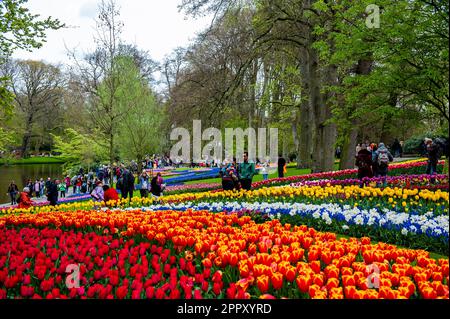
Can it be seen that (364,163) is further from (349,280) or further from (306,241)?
(349,280)

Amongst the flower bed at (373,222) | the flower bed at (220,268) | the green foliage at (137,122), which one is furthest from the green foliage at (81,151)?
the flower bed at (220,268)

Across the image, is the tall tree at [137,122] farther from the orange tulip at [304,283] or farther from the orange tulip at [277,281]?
the orange tulip at [304,283]

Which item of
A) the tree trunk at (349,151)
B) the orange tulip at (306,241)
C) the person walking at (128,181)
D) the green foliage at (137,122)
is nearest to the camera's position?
the orange tulip at (306,241)

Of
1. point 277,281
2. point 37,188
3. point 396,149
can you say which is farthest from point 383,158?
point 37,188

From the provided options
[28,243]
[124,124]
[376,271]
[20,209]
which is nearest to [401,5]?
[376,271]

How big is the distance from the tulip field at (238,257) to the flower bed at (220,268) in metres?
0.01

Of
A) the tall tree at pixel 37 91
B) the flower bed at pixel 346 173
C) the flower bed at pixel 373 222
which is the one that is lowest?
the flower bed at pixel 373 222

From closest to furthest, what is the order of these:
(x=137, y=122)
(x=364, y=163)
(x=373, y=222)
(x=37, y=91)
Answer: (x=373, y=222) < (x=364, y=163) < (x=137, y=122) < (x=37, y=91)

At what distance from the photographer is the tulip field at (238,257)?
3.34 metres

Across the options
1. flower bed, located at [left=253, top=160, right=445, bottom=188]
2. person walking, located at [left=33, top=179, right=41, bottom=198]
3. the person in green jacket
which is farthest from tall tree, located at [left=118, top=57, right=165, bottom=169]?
the person in green jacket

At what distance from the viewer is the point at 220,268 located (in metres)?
4.11

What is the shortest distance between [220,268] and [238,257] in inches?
7.9

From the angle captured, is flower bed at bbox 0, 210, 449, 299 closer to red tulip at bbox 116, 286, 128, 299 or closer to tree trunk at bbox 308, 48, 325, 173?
red tulip at bbox 116, 286, 128, 299
